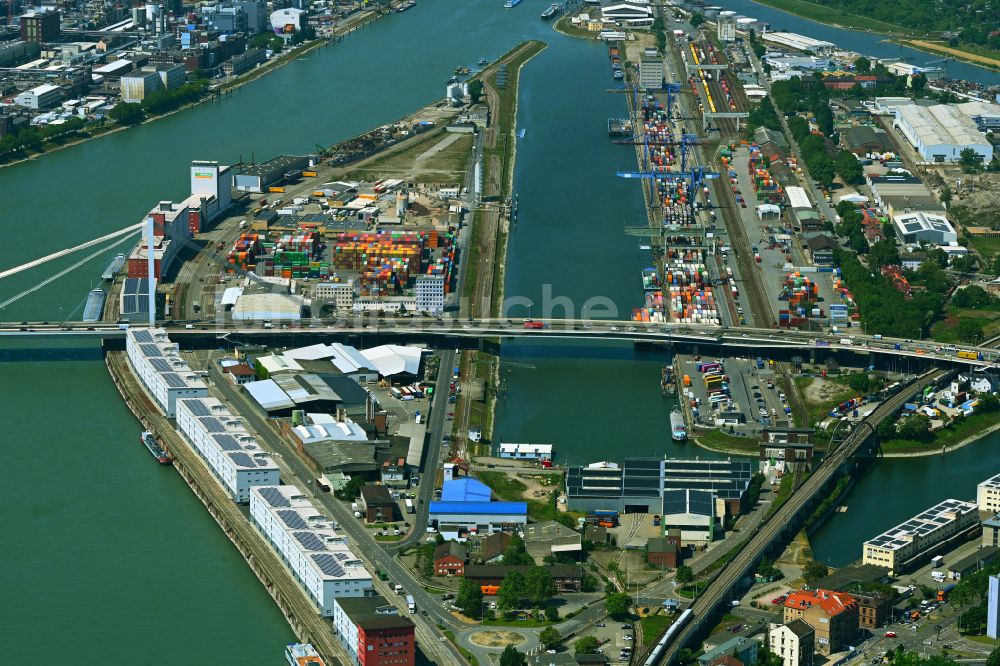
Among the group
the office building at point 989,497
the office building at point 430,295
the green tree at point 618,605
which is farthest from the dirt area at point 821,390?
the green tree at point 618,605

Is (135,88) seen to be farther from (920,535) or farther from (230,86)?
(920,535)

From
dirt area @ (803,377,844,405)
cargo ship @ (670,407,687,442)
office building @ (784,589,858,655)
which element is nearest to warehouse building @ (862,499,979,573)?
office building @ (784,589,858,655)

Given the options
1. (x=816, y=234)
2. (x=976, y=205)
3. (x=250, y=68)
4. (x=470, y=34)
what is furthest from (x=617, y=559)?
(x=470, y=34)

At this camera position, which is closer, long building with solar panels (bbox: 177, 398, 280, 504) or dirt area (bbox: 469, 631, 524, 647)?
dirt area (bbox: 469, 631, 524, 647)

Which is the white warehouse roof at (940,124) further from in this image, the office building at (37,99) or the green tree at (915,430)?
the office building at (37,99)

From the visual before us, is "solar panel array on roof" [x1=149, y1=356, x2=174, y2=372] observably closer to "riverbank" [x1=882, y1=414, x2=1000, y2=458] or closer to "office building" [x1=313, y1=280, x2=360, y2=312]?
"office building" [x1=313, y1=280, x2=360, y2=312]

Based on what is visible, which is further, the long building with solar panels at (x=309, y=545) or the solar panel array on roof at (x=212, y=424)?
the solar panel array on roof at (x=212, y=424)
